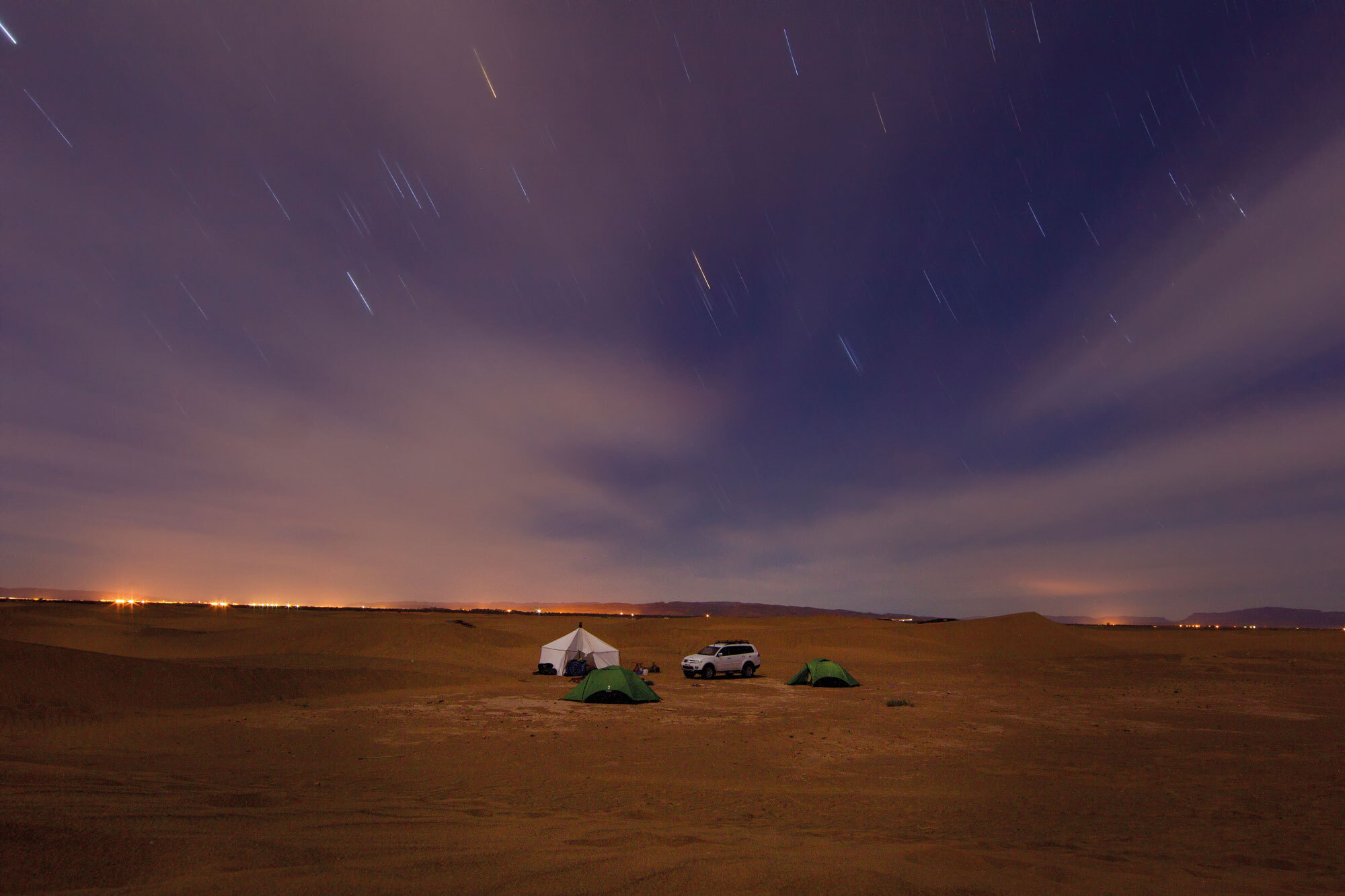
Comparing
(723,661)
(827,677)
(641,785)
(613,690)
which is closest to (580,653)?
(723,661)

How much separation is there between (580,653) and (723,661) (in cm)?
764

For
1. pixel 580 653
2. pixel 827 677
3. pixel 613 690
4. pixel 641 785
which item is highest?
pixel 580 653

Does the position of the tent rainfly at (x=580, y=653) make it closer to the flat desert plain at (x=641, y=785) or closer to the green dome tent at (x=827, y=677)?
the flat desert plain at (x=641, y=785)

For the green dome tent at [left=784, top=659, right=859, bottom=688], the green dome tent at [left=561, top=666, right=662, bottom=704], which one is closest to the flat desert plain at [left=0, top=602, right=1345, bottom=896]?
the green dome tent at [left=561, top=666, right=662, bottom=704]

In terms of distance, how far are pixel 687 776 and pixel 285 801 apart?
7024 mm

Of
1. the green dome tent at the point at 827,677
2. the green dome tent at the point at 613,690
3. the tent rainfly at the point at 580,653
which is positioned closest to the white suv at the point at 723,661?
the tent rainfly at the point at 580,653

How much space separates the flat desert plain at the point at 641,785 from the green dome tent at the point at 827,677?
2.07 m

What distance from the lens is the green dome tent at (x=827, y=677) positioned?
3092 centimetres

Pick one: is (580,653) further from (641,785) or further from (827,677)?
(641,785)

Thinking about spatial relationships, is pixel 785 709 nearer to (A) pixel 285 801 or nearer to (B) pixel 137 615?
(A) pixel 285 801

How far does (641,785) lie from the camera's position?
12297mm

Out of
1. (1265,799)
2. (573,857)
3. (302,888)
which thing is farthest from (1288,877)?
(302,888)

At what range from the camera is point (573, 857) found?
7.44 metres

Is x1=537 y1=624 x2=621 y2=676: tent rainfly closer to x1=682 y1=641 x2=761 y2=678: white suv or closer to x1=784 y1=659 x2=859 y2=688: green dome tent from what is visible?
x1=682 y1=641 x2=761 y2=678: white suv
